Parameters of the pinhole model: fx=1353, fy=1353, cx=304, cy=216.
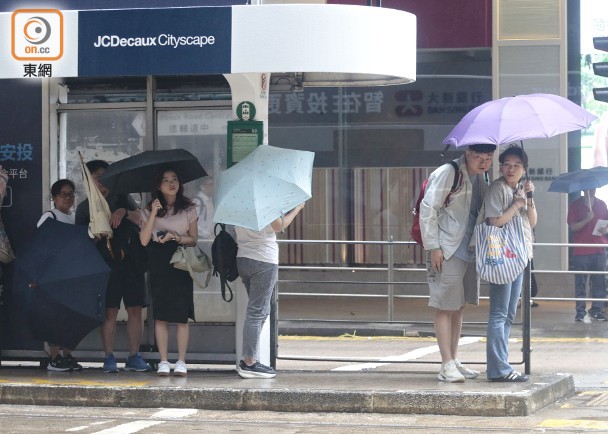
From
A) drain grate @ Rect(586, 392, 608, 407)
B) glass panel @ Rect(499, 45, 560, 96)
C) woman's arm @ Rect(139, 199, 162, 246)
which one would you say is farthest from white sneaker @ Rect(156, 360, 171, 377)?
glass panel @ Rect(499, 45, 560, 96)

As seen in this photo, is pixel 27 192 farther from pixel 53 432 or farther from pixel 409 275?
pixel 409 275

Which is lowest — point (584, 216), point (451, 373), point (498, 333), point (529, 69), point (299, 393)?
point (299, 393)

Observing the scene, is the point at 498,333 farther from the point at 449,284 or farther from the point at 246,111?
the point at 246,111

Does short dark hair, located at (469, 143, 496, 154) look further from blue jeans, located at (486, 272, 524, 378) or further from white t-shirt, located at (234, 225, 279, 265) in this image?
white t-shirt, located at (234, 225, 279, 265)

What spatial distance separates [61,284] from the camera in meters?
10.4

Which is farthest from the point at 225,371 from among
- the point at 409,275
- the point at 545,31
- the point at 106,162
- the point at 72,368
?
the point at 545,31

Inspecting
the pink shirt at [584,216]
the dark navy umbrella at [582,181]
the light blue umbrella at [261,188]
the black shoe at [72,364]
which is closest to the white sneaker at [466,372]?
the light blue umbrella at [261,188]

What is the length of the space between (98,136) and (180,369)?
2.17 m

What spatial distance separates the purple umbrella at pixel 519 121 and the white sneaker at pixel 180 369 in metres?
2.72

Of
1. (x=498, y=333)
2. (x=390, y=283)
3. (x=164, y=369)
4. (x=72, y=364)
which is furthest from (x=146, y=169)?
(x=390, y=283)

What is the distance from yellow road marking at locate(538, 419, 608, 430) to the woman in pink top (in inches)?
116

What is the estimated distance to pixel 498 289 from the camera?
33.1ft

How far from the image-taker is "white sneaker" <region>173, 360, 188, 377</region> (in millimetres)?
10523

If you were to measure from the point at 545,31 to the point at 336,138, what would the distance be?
11.5 ft
